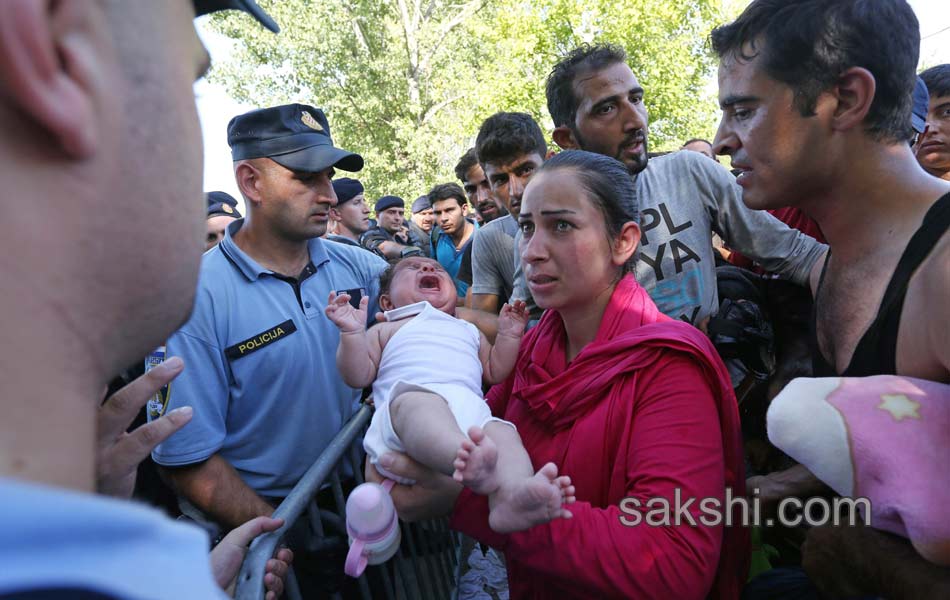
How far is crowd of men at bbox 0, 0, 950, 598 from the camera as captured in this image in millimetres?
549

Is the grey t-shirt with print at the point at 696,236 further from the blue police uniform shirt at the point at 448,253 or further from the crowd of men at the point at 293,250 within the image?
the blue police uniform shirt at the point at 448,253

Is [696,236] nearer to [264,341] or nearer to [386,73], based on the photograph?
[264,341]

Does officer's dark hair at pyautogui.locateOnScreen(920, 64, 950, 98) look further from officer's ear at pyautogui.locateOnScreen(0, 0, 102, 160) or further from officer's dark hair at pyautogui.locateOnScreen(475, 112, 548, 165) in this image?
officer's ear at pyautogui.locateOnScreen(0, 0, 102, 160)

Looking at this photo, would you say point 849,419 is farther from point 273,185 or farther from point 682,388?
point 273,185

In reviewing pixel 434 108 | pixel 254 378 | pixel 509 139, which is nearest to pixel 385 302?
pixel 254 378

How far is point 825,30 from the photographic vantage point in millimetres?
1805

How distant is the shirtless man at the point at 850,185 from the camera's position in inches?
54.5

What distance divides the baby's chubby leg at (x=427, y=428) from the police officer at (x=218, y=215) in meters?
4.15

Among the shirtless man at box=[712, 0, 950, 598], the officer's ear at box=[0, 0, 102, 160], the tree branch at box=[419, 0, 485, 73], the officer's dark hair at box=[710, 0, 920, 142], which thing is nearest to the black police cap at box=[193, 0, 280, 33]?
the officer's ear at box=[0, 0, 102, 160]

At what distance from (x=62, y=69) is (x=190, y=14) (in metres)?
0.24

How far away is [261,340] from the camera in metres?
2.70

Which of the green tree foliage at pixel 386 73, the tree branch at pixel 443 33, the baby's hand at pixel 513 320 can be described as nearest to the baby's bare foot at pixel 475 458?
the baby's hand at pixel 513 320

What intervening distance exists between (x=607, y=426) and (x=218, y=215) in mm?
5355

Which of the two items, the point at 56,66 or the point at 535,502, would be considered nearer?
the point at 56,66
